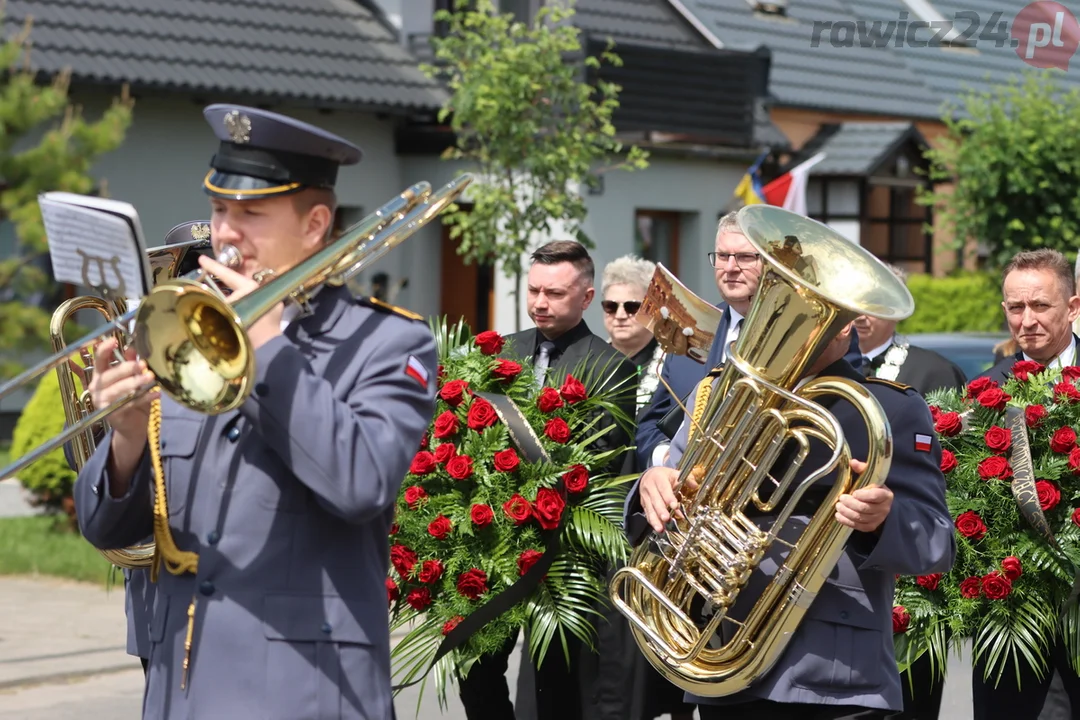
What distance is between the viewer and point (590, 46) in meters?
17.2

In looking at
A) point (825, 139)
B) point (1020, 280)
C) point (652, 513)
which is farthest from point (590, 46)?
point (652, 513)

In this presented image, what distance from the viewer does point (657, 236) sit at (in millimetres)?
19469

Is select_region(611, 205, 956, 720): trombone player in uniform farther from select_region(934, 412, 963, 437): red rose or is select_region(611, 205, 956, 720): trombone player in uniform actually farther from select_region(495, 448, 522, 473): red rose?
select_region(934, 412, 963, 437): red rose

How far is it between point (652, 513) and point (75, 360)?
1.48 meters

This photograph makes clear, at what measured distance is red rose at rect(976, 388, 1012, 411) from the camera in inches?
208

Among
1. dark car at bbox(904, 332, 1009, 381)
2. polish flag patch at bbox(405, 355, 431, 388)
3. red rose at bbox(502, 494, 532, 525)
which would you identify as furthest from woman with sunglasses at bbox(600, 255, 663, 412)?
dark car at bbox(904, 332, 1009, 381)

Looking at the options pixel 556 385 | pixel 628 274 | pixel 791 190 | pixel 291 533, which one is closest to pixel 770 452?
pixel 291 533

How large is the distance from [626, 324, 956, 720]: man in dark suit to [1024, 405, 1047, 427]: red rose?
4.36 ft

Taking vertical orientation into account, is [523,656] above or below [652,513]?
below

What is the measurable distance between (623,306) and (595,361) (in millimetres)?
1098

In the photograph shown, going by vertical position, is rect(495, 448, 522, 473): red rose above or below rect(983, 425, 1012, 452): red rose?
below

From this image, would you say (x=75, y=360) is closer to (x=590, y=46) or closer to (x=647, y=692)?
(x=647, y=692)

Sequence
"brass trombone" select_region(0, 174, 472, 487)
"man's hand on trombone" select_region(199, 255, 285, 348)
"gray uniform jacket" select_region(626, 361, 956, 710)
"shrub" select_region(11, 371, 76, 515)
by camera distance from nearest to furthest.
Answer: "brass trombone" select_region(0, 174, 472, 487), "man's hand on trombone" select_region(199, 255, 285, 348), "gray uniform jacket" select_region(626, 361, 956, 710), "shrub" select_region(11, 371, 76, 515)

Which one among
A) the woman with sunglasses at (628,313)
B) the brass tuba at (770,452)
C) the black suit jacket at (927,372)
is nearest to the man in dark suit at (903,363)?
the black suit jacket at (927,372)
